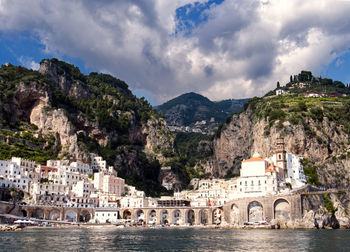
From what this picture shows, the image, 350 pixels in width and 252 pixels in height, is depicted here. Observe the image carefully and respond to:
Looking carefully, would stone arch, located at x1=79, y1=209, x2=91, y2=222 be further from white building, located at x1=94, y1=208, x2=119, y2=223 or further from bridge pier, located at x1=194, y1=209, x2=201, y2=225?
bridge pier, located at x1=194, y1=209, x2=201, y2=225

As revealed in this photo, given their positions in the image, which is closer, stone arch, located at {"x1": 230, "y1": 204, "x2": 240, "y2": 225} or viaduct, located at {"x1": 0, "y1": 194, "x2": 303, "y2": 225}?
viaduct, located at {"x1": 0, "y1": 194, "x2": 303, "y2": 225}

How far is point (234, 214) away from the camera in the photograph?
9600cm

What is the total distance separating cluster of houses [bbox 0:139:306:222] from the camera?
323ft

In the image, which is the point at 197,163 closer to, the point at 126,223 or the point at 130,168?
the point at 130,168

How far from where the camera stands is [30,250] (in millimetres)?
46375

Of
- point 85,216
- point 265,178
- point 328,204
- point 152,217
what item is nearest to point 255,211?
point 265,178

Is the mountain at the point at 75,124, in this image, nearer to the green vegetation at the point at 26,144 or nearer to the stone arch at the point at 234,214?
the green vegetation at the point at 26,144

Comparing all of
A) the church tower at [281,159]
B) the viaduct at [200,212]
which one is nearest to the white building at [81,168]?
the viaduct at [200,212]

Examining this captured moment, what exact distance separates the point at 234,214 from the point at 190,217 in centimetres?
2241

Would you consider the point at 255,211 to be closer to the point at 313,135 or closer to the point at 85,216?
the point at 313,135

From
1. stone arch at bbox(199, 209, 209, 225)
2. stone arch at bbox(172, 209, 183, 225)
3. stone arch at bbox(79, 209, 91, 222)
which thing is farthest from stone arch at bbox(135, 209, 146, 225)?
stone arch at bbox(199, 209, 209, 225)

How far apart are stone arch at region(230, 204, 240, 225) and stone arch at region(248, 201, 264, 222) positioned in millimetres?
3815

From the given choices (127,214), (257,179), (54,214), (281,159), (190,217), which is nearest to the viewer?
(257,179)

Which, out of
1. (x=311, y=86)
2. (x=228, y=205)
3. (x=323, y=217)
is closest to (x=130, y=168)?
(x=228, y=205)
